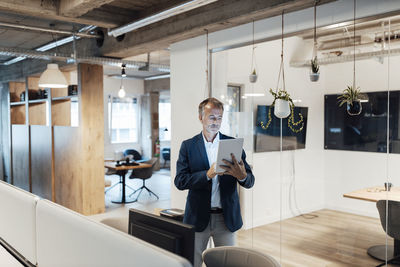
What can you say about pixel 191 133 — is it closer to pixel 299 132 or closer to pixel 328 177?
pixel 299 132

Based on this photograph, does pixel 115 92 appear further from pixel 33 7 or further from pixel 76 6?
pixel 76 6

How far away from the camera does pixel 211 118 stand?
2662 millimetres

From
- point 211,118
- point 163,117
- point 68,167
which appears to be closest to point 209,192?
point 211,118

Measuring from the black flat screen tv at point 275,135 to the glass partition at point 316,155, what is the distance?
11 millimetres

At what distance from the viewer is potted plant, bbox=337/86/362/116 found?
3.21 m

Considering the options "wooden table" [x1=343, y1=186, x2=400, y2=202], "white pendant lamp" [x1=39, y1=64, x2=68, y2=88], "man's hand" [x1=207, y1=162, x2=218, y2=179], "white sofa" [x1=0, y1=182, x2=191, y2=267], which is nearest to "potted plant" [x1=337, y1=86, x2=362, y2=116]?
"wooden table" [x1=343, y1=186, x2=400, y2=202]

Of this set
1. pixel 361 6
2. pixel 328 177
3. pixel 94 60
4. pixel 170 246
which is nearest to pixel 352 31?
pixel 361 6

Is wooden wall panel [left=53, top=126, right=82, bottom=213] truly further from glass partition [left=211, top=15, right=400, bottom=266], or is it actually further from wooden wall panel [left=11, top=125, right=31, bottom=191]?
glass partition [left=211, top=15, right=400, bottom=266]

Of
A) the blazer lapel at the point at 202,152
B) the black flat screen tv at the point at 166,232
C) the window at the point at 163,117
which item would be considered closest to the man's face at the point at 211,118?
the blazer lapel at the point at 202,152

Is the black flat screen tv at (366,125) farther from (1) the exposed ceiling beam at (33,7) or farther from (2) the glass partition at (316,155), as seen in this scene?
(1) the exposed ceiling beam at (33,7)

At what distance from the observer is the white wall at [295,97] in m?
3.32

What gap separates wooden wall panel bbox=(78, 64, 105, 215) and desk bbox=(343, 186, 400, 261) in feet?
15.0

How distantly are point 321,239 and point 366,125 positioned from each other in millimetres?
1170

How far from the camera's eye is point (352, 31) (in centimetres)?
320
